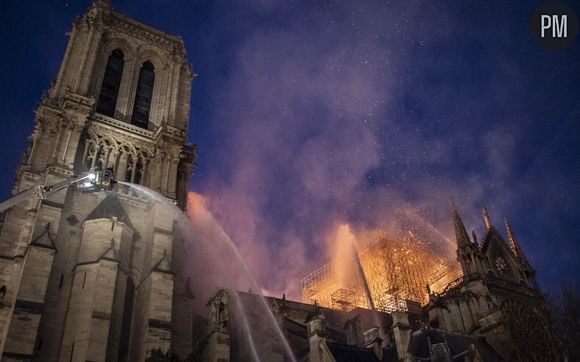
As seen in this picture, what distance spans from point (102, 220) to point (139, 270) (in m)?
3.66

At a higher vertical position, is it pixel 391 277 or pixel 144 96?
pixel 144 96

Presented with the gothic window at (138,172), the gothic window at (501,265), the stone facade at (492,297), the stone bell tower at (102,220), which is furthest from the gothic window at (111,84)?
the gothic window at (501,265)

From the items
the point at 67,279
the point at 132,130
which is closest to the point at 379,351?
the point at 67,279

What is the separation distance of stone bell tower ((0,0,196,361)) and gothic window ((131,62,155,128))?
113 millimetres

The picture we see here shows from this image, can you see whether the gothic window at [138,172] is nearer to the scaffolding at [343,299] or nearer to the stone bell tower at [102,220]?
the stone bell tower at [102,220]

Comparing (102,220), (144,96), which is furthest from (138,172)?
(144,96)

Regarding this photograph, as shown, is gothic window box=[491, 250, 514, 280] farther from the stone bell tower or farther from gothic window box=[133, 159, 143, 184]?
gothic window box=[133, 159, 143, 184]

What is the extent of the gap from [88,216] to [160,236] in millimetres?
4209

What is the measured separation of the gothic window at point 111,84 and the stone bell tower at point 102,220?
9 centimetres

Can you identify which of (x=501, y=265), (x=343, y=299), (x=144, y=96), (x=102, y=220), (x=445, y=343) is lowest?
(x=445, y=343)

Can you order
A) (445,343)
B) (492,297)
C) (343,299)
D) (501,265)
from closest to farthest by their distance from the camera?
(445,343), (492,297), (501,265), (343,299)

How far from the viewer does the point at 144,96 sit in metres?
40.3

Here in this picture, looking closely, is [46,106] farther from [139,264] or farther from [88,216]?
[139,264]

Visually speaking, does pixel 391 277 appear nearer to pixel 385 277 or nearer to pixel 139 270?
pixel 385 277
